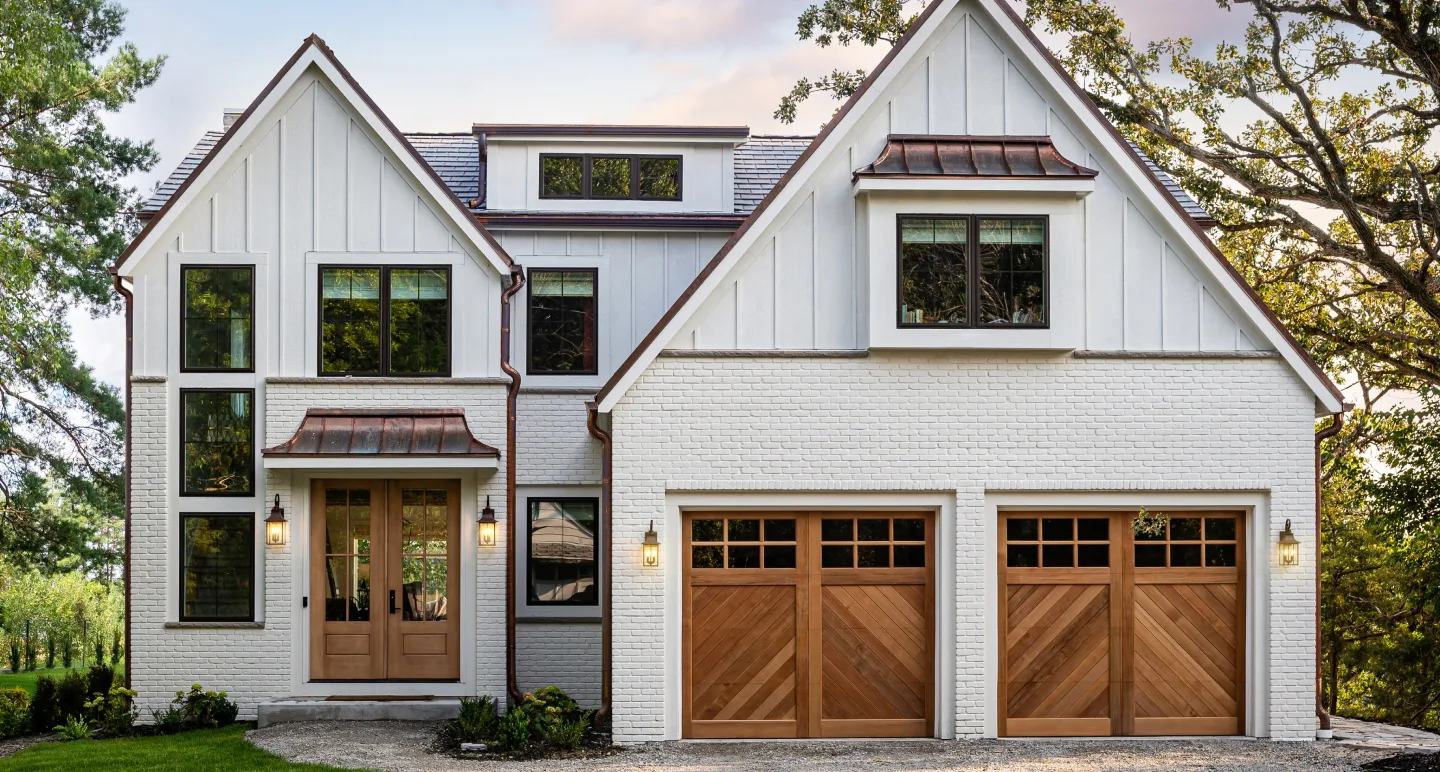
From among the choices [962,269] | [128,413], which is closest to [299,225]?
[128,413]

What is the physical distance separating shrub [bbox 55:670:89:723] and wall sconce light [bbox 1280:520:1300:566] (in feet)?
44.9

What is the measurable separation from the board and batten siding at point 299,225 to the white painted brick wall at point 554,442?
1470 millimetres

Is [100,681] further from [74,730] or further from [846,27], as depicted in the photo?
[846,27]

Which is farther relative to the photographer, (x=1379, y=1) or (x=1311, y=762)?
(x=1379, y=1)

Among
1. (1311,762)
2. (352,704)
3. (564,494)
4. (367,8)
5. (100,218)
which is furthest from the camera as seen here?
(100,218)

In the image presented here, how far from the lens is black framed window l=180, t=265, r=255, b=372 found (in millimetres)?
14375

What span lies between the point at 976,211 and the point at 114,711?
11.0 metres

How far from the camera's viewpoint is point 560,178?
16.2 meters

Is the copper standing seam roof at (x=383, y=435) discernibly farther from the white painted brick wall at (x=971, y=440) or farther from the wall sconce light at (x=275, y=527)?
the white painted brick wall at (x=971, y=440)

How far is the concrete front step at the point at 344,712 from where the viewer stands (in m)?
13.5

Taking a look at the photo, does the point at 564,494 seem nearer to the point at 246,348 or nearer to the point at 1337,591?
the point at 246,348

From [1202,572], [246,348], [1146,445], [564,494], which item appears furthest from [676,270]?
[1202,572]

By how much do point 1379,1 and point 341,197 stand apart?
45.5ft

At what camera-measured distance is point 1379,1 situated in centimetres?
1639
